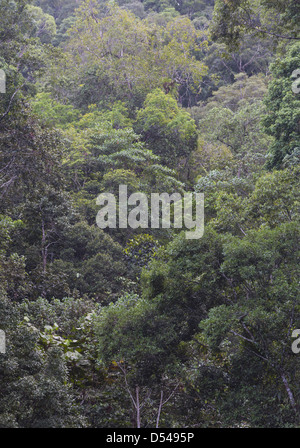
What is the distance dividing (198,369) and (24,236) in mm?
8453

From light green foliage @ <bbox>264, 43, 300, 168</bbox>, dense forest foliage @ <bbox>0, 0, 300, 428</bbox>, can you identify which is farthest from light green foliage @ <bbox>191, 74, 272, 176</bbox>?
light green foliage @ <bbox>264, 43, 300, 168</bbox>

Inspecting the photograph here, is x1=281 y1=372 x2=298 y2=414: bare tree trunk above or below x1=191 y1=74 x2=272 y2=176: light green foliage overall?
below

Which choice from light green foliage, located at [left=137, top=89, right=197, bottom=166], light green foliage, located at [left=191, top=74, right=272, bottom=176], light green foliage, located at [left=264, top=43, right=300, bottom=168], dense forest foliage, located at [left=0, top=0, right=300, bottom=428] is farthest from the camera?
light green foliage, located at [left=137, top=89, right=197, bottom=166]

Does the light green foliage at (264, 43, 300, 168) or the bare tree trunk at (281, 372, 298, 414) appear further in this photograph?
the light green foliage at (264, 43, 300, 168)

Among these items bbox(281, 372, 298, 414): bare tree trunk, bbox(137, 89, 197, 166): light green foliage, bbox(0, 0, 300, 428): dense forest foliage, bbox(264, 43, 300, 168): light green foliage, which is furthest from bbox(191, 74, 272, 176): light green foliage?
bbox(281, 372, 298, 414): bare tree trunk

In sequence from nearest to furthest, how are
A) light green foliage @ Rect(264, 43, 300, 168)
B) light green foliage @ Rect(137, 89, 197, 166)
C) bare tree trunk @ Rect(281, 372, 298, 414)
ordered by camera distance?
bare tree trunk @ Rect(281, 372, 298, 414)
light green foliage @ Rect(264, 43, 300, 168)
light green foliage @ Rect(137, 89, 197, 166)

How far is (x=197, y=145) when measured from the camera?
21.8 metres

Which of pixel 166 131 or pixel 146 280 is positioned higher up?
pixel 166 131

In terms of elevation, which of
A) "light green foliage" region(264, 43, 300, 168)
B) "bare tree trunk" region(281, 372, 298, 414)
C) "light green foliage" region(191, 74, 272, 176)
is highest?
"light green foliage" region(264, 43, 300, 168)

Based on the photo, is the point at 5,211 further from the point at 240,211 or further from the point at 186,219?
the point at 186,219

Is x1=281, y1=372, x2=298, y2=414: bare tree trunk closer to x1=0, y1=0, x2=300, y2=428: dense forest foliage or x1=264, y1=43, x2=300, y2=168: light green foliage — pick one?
x1=0, y1=0, x2=300, y2=428: dense forest foliage

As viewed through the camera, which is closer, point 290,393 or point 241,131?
point 290,393

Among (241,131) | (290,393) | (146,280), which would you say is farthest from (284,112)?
(241,131)

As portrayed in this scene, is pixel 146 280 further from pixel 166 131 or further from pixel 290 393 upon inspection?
pixel 166 131
